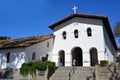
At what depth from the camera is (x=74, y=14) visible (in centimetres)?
2675

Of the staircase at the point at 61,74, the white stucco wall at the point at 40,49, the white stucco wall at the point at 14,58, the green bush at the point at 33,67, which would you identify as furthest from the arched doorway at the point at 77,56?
the white stucco wall at the point at 14,58

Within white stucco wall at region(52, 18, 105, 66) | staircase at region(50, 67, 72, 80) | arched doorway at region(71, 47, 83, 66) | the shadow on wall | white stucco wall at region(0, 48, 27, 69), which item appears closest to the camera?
staircase at region(50, 67, 72, 80)

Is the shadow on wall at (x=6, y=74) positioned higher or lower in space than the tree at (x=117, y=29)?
lower

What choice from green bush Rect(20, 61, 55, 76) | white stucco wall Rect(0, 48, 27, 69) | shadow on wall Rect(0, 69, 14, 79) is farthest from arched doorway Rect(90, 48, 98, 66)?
shadow on wall Rect(0, 69, 14, 79)

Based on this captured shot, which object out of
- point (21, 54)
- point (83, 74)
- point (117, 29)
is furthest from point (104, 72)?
point (21, 54)

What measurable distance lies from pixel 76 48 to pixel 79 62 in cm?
228

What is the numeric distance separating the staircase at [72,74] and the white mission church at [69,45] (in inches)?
191

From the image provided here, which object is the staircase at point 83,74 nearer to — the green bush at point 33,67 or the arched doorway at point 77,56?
the green bush at point 33,67

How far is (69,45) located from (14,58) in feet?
27.3

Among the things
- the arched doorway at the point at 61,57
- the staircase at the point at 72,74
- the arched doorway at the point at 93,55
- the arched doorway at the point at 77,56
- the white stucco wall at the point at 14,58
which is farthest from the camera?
the arched doorway at the point at 61,57

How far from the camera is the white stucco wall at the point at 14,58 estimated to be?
2353 cm

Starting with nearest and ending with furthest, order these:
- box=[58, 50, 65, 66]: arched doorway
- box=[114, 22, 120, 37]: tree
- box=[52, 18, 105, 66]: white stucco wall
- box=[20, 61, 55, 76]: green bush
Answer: box=[20, 61, 55, 76]: green bush, box=[52, 18, 105, 66]: white stucco wall, box=[114, 22, 120, 37]: tree, box=[58, 50, 65, 66]: arched doorway

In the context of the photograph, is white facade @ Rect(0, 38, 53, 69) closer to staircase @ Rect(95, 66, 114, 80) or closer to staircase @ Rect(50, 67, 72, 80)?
staircase @ Rect(50, 67, 72, 80)

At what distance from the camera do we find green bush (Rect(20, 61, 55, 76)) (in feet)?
63.8
